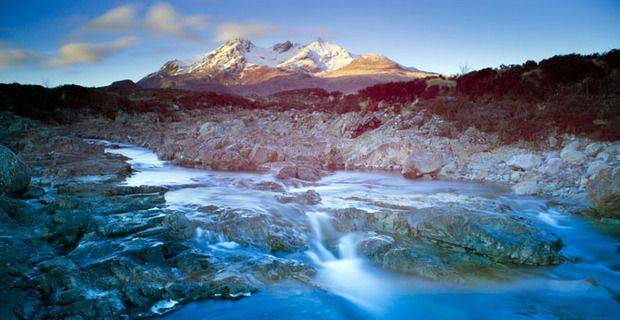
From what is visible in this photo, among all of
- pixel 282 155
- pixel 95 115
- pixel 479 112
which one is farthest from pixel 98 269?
pixel 95 115

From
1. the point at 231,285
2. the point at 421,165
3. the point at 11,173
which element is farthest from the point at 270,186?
the point at 11,173

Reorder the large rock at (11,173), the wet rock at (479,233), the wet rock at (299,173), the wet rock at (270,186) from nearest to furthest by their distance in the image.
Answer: the wet rock at (479,233) → the large rock at (11,173) → the wet rock at (270,186) → the wet rock at (299,173)

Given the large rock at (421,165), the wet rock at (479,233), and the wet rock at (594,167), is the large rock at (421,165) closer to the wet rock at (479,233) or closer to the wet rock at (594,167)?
the wet rock at (594,167)

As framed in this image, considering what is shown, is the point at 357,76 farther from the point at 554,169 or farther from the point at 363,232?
the point at 363,232

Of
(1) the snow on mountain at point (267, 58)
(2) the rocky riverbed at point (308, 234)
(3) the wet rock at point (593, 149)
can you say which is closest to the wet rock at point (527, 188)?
(2) the rocky riverbed at point (308, 234)

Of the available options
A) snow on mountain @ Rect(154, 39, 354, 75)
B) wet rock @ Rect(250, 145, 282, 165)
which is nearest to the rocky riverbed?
wet rock @ Rect(250, 145, 282, 165)

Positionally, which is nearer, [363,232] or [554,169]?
[363,232]

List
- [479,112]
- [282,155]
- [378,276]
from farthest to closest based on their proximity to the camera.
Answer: [479,112], [282,155], [378,276]
